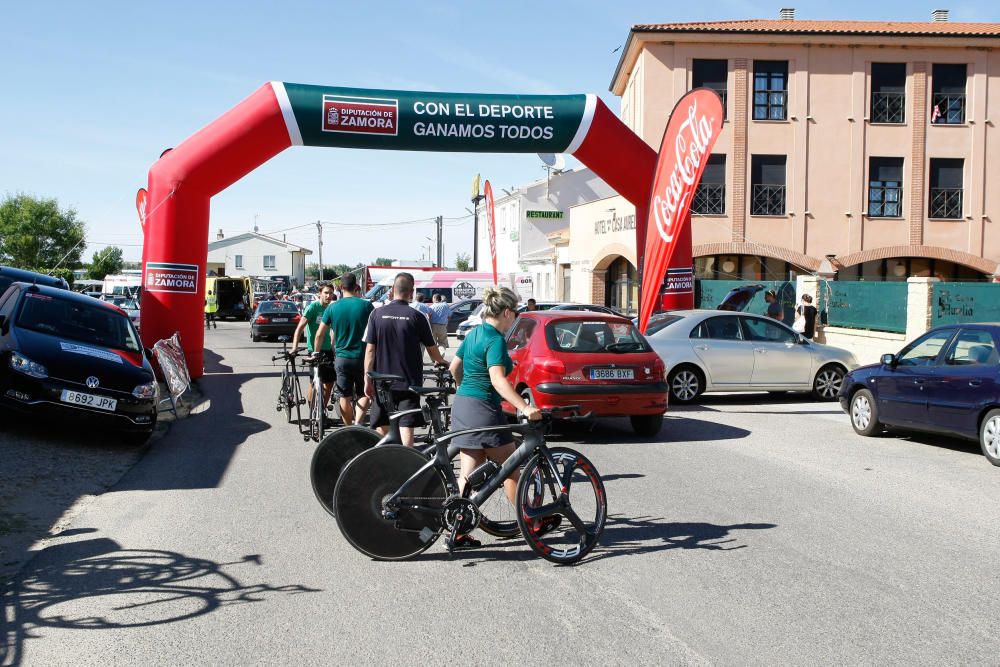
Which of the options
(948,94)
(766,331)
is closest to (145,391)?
(766,331)

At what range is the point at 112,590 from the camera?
5.34m

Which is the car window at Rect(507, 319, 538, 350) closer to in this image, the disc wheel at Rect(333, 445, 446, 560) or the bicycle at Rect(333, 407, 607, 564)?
the bicycle at Rect(333, 407, 607, 564)

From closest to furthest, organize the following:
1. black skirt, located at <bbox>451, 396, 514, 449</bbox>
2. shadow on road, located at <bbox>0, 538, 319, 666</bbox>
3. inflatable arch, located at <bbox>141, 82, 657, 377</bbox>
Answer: shadow on road, located at <bbox>0, 538, 319, 666</bbox> → black skirt, located at <bbox>451, 396, 514, 449</bbox> → inflatable arch, located at <bbox>141, 82, 657, 377</bbox>

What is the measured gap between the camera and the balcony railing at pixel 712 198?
33594mm

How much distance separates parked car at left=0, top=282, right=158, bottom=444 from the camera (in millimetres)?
9570

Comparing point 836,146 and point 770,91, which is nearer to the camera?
point 836,146

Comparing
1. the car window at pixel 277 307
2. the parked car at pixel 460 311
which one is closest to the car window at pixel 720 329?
A: the car window at pixel 277 307

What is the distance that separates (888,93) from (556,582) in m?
32.6

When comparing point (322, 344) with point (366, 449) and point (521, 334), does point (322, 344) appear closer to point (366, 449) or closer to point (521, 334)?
point (521, 334)

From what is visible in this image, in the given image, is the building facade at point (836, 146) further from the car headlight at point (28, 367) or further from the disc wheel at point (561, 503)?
the disc wheel at point (561, 503)

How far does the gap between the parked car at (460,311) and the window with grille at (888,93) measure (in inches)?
603

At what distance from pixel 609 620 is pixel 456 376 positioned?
2223mm

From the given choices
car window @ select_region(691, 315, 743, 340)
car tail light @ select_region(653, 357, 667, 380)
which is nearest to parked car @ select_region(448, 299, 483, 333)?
car window @ select_region(691, 315, 743, 340)

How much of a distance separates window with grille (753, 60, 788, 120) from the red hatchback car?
24608 millimetres
